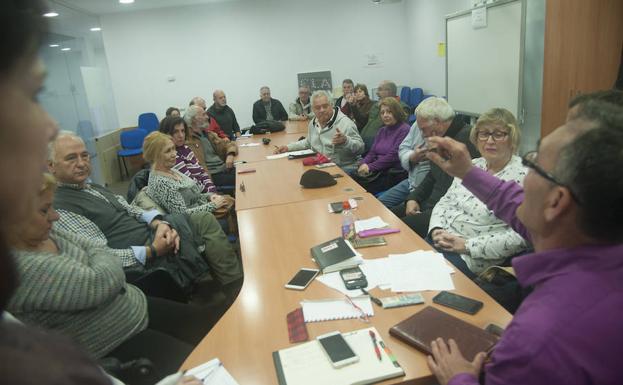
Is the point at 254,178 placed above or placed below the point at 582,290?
below

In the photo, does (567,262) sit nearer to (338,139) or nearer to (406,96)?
(338,139)

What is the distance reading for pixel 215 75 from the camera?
30.1 ft

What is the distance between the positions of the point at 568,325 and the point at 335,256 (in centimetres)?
108

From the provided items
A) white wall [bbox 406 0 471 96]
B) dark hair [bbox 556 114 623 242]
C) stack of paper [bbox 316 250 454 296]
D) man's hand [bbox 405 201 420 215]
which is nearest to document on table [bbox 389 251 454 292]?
stack of paper [bbox 316 250 454 296]

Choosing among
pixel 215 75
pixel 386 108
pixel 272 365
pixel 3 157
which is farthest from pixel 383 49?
pixel 3 157

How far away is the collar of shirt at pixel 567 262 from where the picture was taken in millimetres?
893

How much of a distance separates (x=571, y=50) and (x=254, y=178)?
3041 millimetres

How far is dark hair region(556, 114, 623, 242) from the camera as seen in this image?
2.79ft

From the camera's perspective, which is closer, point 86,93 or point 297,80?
point 86,93

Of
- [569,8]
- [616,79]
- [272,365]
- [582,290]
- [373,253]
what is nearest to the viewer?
[582,290]

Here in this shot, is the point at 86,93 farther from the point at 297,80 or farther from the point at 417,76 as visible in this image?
the point at 417,76

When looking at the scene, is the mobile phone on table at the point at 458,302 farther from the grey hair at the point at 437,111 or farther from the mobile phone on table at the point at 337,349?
the grey hair at the point at 437,111

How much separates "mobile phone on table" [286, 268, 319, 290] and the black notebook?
55 mm

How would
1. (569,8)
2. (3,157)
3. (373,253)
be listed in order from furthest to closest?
(569,8) → (373,253) → (3,157)
